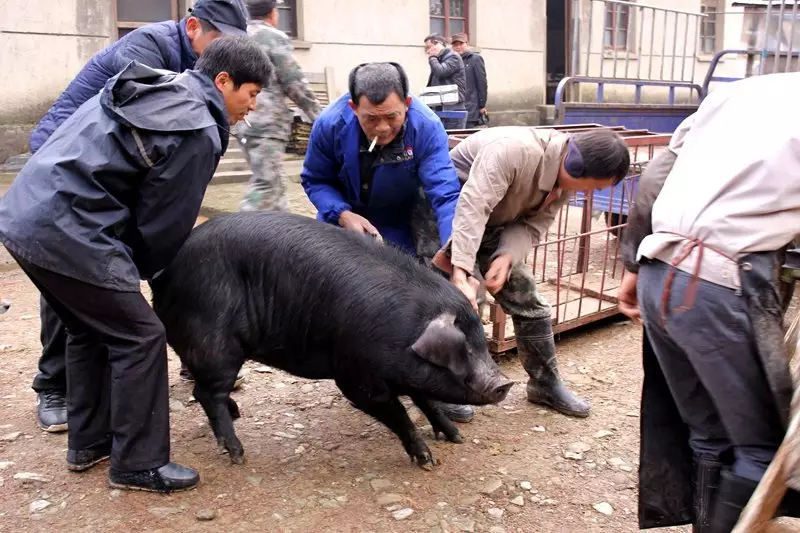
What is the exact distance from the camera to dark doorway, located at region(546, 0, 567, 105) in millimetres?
17797

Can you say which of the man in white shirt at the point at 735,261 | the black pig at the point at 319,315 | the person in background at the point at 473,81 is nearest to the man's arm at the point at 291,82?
the black pig at the point at 319,315

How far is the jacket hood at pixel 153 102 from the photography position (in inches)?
112

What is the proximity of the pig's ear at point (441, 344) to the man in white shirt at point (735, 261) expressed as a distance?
41.3 inches

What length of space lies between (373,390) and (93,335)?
1.13 meters

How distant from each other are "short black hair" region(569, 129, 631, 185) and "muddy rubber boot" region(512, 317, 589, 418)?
0.98m

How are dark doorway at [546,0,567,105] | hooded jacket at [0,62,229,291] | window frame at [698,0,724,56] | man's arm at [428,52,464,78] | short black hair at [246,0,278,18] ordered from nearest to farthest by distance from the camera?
1. hooded jacket at [0,62,229,291]
2. short black hair at [246,0,278,18]
3. man's arm at [428,52,464,78]
4. dark doorway at [546,0,567,105]
5. window frame at [698,0,724,56]

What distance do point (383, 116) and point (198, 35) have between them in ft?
3.44

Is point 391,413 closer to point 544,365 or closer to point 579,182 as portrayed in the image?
point 544,365

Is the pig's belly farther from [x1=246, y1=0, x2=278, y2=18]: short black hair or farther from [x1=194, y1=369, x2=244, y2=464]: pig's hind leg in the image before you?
[x1=246, y1=0, x2=278, y2=18]: short black hair

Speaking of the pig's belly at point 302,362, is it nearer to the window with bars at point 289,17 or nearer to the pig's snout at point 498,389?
the pig's snout at point 498,389

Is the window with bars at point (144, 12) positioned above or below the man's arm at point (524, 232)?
above

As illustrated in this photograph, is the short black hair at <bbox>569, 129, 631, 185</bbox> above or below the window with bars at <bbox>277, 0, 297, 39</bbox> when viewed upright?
below

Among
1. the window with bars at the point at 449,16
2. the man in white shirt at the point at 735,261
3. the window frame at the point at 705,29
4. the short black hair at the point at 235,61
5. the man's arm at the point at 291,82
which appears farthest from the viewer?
the window frame at the point at 705,29

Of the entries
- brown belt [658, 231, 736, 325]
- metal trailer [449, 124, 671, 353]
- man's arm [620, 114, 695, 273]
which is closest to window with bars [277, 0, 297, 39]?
metal trailer [449, 124, 671, 353]
